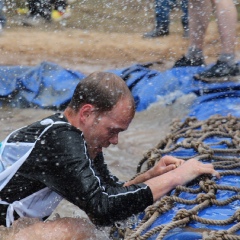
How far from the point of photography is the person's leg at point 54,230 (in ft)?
8.65

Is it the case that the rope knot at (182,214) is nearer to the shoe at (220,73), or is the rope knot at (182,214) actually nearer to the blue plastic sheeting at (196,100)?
the blue plastic sheeting at (196,100)

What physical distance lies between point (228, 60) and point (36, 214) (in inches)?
118

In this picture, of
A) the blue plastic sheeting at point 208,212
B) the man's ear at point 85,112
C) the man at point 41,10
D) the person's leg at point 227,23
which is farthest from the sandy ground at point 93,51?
the man's ear at point 85,112

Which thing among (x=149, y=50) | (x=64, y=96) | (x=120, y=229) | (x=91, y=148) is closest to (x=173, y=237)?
(x=120, y=229)

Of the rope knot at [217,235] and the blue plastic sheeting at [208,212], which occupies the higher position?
the rope knot at [217,235]

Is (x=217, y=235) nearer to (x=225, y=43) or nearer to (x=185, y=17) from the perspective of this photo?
(x=225, y=43)

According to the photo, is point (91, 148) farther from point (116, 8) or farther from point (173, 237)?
point (116, 8)

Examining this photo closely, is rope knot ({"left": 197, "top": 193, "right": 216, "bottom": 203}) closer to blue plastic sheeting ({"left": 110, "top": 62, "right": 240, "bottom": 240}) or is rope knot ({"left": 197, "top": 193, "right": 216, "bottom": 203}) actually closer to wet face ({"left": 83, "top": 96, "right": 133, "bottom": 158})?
Result: blue plastic sheeting ({"left": 110, "top": 62, "right": 240, "bottom": 240})

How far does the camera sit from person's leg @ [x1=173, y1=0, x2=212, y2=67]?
5.69 m

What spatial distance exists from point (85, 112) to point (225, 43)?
2.88m

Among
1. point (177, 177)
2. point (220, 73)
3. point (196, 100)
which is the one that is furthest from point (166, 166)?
point (220, 73)

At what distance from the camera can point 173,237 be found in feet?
8.00

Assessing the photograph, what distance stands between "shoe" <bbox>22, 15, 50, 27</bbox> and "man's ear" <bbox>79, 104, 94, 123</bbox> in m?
9.04

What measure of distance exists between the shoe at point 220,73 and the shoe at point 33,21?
6.75 m
